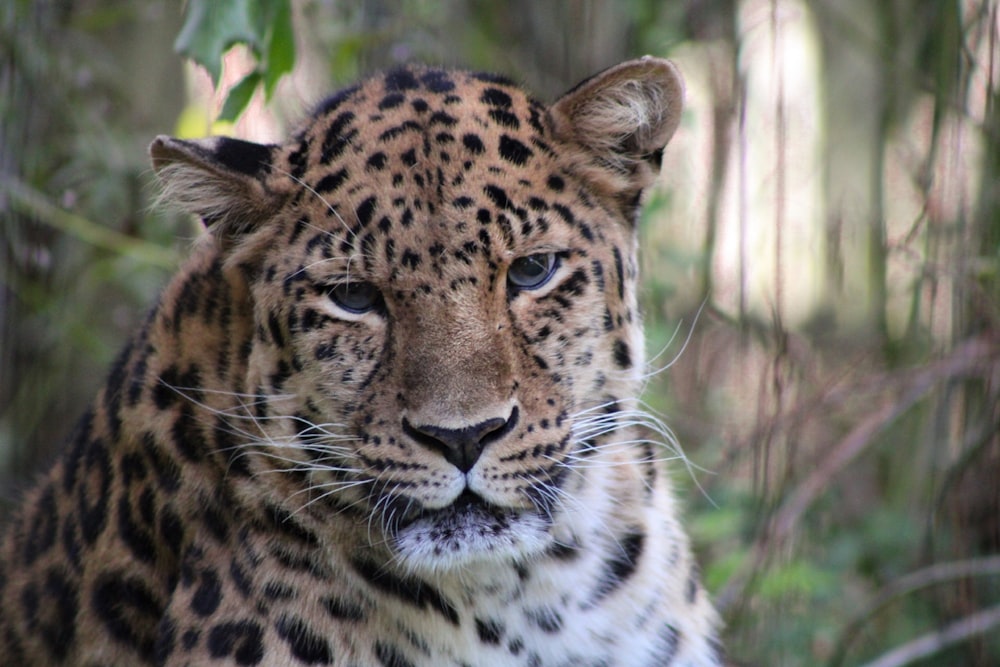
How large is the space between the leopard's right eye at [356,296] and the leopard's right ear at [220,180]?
37 cm

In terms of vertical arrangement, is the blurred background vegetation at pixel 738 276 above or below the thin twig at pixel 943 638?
above

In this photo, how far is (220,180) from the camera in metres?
3.64

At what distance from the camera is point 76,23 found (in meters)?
7.81

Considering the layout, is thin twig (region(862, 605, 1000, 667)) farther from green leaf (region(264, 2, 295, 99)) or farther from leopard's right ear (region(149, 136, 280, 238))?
green leaf (region(264, 2, 295, 99))

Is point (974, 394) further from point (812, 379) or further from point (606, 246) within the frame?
point (606, 246)

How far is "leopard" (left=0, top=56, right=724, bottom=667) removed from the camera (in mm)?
3457

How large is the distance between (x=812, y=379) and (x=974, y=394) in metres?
0.86

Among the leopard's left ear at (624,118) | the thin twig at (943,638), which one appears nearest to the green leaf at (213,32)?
the leopard's left ear at (624,118)

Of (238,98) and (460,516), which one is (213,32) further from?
(460,516)

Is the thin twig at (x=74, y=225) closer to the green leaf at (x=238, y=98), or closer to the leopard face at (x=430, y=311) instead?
the green leaf at (x=238, y=98)

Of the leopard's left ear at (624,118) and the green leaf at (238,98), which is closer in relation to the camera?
the leopard's left ear at (624,118)

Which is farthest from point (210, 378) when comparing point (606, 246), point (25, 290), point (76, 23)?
point (76, 23)

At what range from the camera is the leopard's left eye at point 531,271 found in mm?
3599

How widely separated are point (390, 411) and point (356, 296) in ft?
1.24
